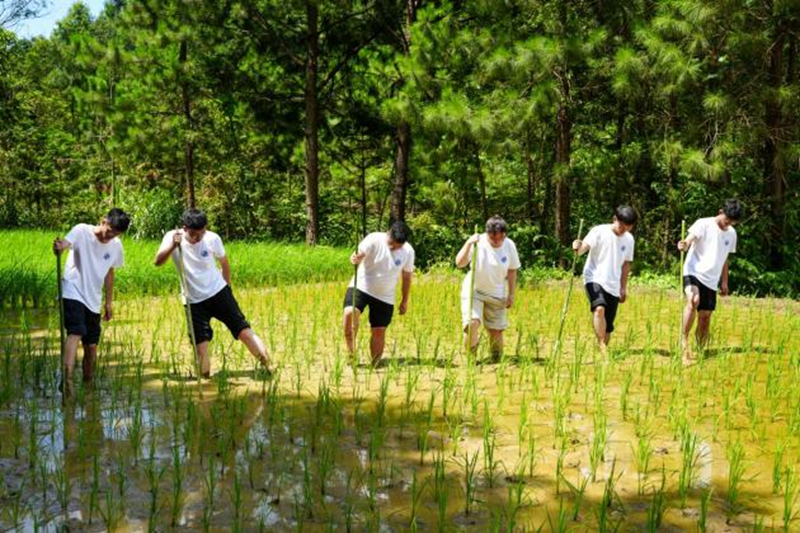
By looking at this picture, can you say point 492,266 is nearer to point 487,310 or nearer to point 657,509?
point 487,310

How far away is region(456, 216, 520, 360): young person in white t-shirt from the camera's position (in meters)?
7.06

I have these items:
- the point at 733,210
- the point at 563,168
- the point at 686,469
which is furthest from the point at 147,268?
the point at 686,469

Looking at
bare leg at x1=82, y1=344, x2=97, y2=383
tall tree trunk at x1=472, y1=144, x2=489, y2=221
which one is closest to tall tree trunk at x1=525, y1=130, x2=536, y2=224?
tall tree trunk at x1=472, y1=144, x2=489, y2=221

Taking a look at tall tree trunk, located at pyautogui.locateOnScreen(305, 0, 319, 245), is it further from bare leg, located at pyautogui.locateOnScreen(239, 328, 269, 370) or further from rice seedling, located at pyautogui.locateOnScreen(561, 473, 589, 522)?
rice seedling, located at pyautogui.locateOnScreen(561, 473, 589, 522)

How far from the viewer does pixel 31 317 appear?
942 centimetres

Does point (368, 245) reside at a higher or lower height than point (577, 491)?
higher

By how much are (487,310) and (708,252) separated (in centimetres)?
224

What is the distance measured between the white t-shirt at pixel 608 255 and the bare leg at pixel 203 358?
11.9 ft

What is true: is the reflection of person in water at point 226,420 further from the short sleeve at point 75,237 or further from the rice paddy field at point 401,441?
the short sleeve at point 75,237

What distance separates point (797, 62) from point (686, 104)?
8.08ft

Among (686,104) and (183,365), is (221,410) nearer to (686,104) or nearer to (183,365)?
(183,365)

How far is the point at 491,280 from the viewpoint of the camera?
7.14m

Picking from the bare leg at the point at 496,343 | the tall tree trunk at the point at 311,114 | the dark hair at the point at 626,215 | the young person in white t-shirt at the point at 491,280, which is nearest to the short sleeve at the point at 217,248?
the young person in white t-shirt at the point at 491,280

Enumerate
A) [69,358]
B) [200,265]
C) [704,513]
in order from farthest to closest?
[200,265]
[69,358]
[704,513]
